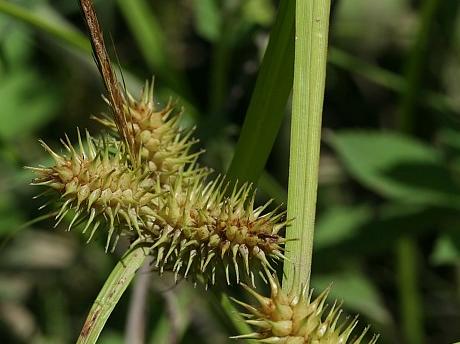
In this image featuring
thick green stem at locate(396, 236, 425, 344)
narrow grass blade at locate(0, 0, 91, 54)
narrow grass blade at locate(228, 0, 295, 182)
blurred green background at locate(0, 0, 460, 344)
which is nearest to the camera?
narrow grass blade at locate(228, 0, 295, 182)

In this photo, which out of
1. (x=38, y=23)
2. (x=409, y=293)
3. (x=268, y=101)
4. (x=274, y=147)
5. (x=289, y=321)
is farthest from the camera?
(x=274, y=147)

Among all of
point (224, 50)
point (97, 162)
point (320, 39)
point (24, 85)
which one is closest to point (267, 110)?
point (320, 39)

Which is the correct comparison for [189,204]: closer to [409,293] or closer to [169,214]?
[169,214]

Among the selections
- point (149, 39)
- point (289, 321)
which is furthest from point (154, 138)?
point (149, 39)

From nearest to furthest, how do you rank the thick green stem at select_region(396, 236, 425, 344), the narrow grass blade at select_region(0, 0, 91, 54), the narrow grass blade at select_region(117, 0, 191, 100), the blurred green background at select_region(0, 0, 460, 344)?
the narrow grass blade at select_region(0, 0, 91, 54) → the blurred green background at select_region(0, 0, 460, 344) → the thick green stem at select_region(396, 236, 425, 344) → the narrow grass blade at select_region(117, 0, 191, 100)

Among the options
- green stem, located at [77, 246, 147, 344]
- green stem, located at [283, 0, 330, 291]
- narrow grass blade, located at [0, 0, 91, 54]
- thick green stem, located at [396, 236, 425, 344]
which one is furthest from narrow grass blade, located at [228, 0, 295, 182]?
thick green stem, located at [396, 236, 425, 344]

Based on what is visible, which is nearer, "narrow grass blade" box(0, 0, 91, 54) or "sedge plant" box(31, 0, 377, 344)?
"sedge plant" box(31, 0, 377, 344)

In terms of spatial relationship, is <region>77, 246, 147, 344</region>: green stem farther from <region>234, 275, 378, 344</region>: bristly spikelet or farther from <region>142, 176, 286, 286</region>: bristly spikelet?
<region>234, 275, 378, 344</region>: bristly spikelet
